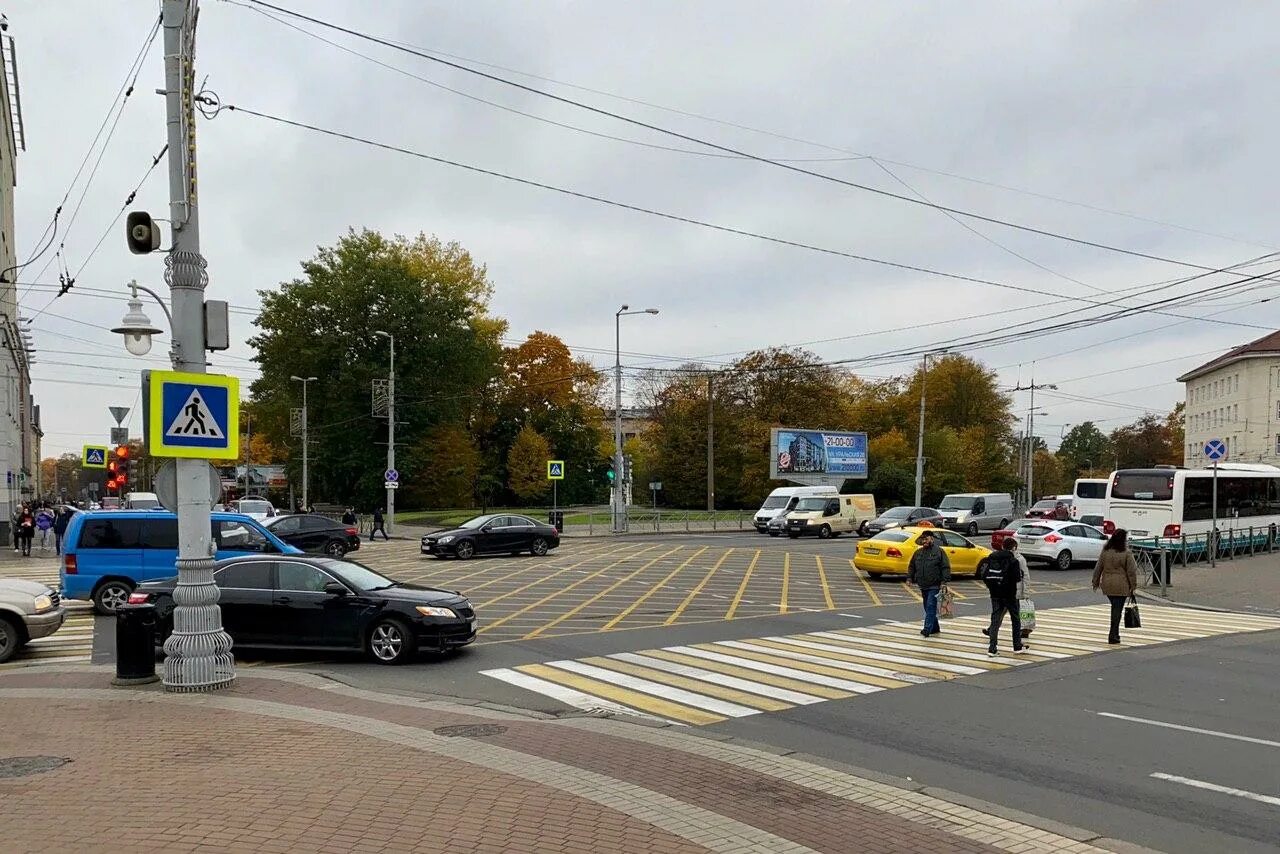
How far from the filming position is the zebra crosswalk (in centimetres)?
1041

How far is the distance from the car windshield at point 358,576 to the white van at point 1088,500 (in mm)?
34458

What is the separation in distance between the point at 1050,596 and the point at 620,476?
83.5 ft

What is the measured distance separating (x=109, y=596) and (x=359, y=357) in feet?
156

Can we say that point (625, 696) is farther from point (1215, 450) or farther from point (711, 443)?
point (711, 443)

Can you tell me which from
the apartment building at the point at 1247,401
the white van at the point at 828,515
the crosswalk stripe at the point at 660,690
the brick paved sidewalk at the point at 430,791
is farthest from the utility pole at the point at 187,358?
the apartment building at the point at 1247,401

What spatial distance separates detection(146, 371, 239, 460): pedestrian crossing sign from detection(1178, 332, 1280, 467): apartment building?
9105 centimetres

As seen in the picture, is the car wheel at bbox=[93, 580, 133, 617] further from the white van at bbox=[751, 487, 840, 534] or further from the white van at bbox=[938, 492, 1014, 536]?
the white van at bbox=[938, 492, 1014, 536]

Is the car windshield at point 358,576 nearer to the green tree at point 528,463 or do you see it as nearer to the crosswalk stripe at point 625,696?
the crosswalk stripe at point 625,696

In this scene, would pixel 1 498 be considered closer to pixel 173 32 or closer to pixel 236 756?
pixel 173 32

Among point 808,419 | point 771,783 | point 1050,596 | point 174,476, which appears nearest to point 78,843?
point 771,783

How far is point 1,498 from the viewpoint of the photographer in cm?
3972

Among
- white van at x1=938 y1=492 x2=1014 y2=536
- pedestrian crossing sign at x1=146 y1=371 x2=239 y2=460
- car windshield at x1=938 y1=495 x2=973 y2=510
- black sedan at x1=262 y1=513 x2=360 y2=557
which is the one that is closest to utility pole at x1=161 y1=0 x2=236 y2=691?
pedestrian crossing sign at x1=146 y1=371 x2=239 y2=460

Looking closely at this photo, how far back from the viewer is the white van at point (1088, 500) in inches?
1603

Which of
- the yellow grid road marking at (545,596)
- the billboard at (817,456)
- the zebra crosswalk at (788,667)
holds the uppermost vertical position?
the billboard at (817,456)
